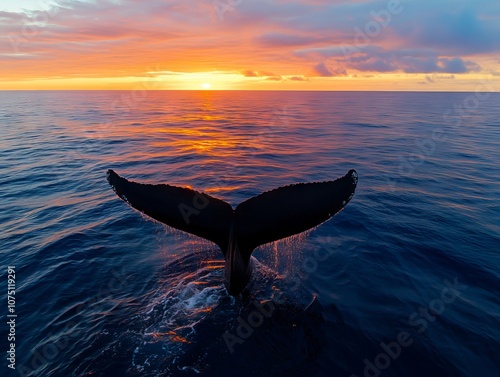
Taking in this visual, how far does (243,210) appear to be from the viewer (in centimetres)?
553

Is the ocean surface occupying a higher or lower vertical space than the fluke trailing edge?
lower

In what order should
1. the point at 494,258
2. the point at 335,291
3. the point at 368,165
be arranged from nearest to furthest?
the point at 335,291 → the point at 494,258 → the point at 368,165

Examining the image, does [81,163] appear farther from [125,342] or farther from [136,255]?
[125,342]

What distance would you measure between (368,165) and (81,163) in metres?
19.8

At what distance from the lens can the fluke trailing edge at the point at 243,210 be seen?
513 centimetres

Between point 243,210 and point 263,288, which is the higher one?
point 243,210

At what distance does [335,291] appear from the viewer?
7.78 metres

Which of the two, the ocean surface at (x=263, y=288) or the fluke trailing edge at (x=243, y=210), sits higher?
the fluke trailing edge at (x=243, y=210)

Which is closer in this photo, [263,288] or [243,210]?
[243,210]

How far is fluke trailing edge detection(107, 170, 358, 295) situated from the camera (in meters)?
5.13

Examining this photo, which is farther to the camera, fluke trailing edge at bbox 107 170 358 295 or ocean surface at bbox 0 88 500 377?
ocean surface at bbox 0 88 500 377

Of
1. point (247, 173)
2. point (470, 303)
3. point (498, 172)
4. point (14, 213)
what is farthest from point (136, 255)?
point (498, 172)

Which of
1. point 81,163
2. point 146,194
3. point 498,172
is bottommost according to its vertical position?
point 81,163

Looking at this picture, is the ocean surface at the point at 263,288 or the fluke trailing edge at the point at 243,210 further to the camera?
the ocean surface at the point at 263,288
